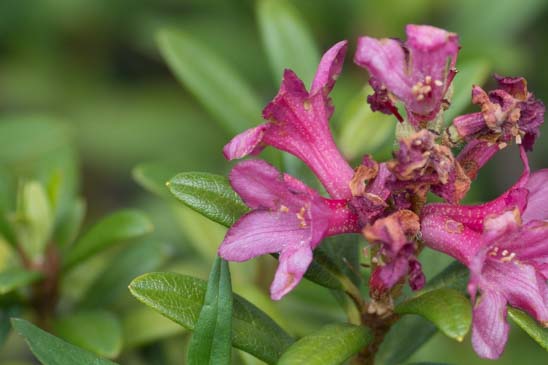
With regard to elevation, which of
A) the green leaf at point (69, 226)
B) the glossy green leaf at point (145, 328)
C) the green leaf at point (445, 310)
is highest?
the green leaf at point (69, 226)

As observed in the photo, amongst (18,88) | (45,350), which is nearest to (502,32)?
(18,88)

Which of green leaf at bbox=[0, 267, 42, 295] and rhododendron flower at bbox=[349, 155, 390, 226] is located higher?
rhododendron flower at bbox=[349, 155, 390, 226]

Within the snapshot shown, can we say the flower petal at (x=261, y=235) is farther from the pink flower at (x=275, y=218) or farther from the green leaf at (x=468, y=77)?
the green leaf at (x=468, y=77)

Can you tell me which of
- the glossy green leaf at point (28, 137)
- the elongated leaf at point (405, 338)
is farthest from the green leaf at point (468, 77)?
the glossy green leaf at point (28, 137)

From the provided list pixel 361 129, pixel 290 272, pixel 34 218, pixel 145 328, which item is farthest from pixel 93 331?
pixel 361 129

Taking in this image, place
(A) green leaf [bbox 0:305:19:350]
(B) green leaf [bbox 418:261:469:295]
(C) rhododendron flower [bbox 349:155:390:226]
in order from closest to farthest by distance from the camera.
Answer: (C) rhododendron flower [bbox 349:155:390:226], (B) green leaf [bbox 418:261:469:295], (A) green leaf [bbox 0:305:19:350]

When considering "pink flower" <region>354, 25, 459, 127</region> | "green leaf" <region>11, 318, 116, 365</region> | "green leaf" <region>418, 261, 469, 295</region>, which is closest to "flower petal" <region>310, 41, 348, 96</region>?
"pink flower" <region>354, 25, 459, 127</region>

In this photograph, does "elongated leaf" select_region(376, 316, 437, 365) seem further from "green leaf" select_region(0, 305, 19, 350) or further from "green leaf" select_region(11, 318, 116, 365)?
"green leaf" select_region(0, 305, 19, 350)

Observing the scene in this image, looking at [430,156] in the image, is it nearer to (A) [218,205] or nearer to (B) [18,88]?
(A) [218,205]
